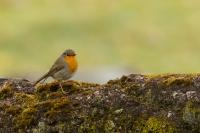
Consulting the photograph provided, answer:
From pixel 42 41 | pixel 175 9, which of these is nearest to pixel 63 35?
pixel 42 41

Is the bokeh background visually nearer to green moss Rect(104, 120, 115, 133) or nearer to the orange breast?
the orange breast

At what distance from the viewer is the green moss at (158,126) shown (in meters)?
10.1

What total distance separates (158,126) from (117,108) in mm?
654

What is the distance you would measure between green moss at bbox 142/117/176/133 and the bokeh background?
1070 inches

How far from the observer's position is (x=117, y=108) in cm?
1064

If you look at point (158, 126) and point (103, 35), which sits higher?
point (103, 35)

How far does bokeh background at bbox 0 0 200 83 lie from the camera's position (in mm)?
42406

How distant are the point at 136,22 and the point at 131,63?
6.08 meters

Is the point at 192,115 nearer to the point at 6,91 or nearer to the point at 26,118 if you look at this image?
the point at 26,118

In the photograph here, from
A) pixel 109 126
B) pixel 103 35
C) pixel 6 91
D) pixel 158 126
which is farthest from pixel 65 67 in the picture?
pixel 103 35

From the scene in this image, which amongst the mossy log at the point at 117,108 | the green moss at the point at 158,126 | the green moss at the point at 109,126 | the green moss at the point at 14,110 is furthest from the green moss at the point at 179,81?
the green moss at the point at 14,110

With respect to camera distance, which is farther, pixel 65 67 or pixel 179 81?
pixel 65 67

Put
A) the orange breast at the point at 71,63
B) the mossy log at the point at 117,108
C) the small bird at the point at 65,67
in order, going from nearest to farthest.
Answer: the mossy log at the point at 117,108
the small bird at the point at 65,67
the orange breast at the point at 71,63

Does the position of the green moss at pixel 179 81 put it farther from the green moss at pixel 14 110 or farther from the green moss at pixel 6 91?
the green moss at pixel 6 91
